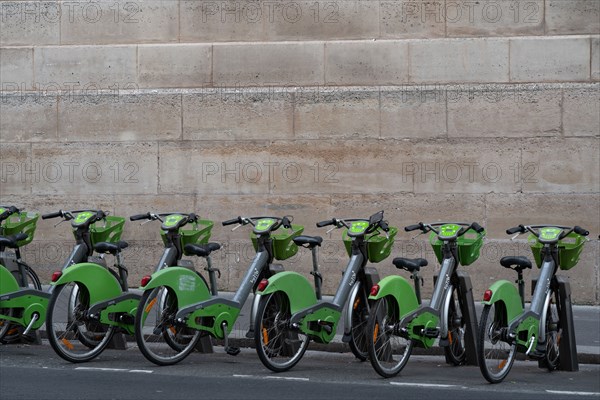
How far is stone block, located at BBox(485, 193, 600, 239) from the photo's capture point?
13414 millimetres

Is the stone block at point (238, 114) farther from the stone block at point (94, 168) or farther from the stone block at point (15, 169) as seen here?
the stone block at point (15, 169)

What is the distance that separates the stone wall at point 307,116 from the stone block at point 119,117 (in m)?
0.02

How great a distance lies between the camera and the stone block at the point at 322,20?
14.0m

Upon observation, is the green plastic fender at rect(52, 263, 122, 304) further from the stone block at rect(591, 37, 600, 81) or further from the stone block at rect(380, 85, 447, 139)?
the stone block at rect(591, 37, 600, 81)

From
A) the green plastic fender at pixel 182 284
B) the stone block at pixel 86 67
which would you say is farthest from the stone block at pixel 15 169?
the green plastic fender at pixel 182 284

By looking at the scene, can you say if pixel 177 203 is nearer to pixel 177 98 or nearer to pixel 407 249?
pixel 177 98

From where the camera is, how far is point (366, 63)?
13.9 m

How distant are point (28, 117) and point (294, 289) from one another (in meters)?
6.14

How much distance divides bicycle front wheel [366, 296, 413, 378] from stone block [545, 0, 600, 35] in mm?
5779

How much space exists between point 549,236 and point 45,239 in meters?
6.87

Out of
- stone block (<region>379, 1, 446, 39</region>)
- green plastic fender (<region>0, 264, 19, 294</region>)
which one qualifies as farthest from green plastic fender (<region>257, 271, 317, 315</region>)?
stone block (<region>379, 1, 446, 39</region>)

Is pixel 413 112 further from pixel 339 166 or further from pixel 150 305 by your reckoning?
pixel 150 305

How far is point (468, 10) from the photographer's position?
1381cm

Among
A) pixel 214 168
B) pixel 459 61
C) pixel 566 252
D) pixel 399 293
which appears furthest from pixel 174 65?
pixel 566 252
